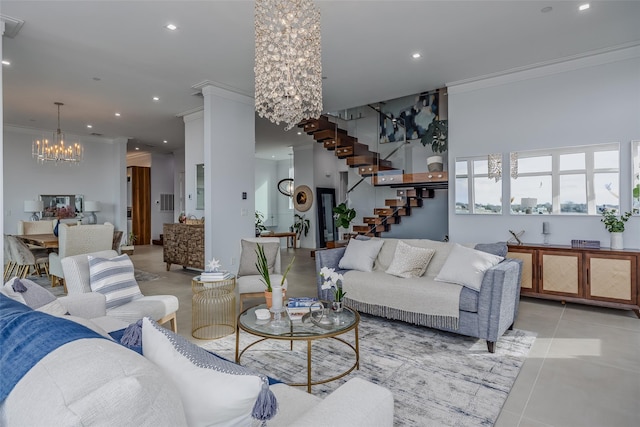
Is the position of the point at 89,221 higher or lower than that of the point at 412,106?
lower

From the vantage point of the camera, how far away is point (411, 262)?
12.4ft

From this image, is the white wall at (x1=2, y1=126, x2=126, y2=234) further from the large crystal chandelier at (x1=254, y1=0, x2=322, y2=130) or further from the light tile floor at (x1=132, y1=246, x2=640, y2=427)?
the large crystal chandelier at (x1=254, y1=0, x2=322, y2=130)

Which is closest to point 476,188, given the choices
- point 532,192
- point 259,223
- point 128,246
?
point 532,192

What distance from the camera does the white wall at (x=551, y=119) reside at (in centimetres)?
424

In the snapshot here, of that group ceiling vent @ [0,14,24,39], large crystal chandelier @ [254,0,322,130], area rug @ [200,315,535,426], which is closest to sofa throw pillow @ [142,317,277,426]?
area rug @ [200,315,535,426]

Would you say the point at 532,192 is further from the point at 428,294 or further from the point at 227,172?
the point at 227,172

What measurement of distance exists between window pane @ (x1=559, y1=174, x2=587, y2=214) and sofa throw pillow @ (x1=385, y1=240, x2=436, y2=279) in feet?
7.06

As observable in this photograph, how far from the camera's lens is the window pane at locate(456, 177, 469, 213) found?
5363mm

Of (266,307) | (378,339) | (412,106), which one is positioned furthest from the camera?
(412,106)

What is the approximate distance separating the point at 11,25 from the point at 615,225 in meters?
6.88

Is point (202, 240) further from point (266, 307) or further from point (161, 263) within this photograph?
point (266, 307)

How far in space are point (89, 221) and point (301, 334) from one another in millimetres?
8645

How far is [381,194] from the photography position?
7.38 meters

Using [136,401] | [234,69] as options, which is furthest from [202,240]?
[136,401]
